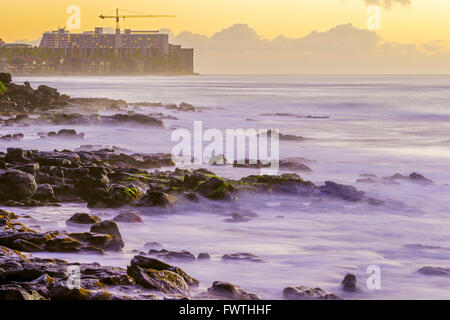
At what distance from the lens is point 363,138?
28422mm

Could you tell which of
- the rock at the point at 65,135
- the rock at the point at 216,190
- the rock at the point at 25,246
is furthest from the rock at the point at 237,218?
the rock at the point at 65,135

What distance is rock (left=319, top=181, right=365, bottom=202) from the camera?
12.7 meters

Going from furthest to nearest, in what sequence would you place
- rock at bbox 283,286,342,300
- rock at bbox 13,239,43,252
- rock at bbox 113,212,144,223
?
1. rock at bbox 113,212,144,223
2. rock at bbox 13,239,43,252
3. rock at bbox 283,286,342,300

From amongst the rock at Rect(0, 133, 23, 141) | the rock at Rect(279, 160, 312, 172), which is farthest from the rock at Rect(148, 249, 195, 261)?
the rock at Rect(0, 133, 23, 141)

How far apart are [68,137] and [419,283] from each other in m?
17.4

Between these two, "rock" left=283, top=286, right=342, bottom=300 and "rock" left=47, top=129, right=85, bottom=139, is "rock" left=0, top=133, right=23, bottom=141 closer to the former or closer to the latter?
"rock" left=47, top=129, right=85, bottom=139

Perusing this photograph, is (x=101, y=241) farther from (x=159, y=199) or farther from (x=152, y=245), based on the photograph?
(x=159, y=199)

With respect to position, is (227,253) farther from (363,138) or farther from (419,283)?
(363,138)

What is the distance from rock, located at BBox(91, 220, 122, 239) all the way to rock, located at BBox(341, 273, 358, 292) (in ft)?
9.83

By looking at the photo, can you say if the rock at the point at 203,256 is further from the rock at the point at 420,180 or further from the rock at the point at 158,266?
the rock at the point at 420,180

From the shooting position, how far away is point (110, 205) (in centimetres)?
1116

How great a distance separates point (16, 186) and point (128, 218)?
2.20 m

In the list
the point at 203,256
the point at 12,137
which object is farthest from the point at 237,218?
the point at 12,137

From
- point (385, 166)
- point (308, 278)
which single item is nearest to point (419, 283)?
point (308, 278)
